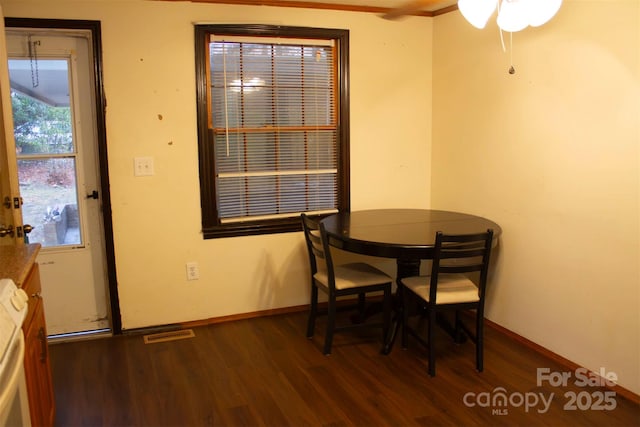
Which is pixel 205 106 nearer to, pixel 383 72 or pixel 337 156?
pixel 337 156

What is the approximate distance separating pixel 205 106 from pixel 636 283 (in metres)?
2.63

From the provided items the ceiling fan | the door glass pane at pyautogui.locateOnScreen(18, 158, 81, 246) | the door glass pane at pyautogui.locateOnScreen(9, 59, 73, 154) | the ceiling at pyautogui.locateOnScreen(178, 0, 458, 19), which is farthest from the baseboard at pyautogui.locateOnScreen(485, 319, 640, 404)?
the door glass pane at pyautogui.locateOnScreen(9, 59, 73, 154)

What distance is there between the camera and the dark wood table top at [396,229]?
2.74 meters

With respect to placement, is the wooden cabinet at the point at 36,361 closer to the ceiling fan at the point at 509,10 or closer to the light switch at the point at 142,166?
the light switch at the point at 142,166

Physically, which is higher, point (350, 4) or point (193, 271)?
point (350, 4)

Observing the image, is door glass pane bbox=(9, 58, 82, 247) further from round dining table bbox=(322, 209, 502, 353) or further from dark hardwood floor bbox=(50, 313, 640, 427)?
round dining table bbox=(322, 209, 502, 353)

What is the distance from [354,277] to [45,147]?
2062 mm

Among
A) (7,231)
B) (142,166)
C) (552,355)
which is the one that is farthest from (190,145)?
(552,355)

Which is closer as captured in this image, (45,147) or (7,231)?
(7,231)

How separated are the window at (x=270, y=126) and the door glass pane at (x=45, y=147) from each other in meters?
0.81

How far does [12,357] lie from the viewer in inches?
52.0

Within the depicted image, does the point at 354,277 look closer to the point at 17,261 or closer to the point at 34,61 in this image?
the point at 17,261

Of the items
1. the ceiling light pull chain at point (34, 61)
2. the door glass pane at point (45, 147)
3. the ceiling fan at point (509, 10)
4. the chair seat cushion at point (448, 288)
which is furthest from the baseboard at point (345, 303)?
the ceiling fan at point (509, 10)

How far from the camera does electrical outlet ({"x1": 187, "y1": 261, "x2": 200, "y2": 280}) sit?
136 inches
